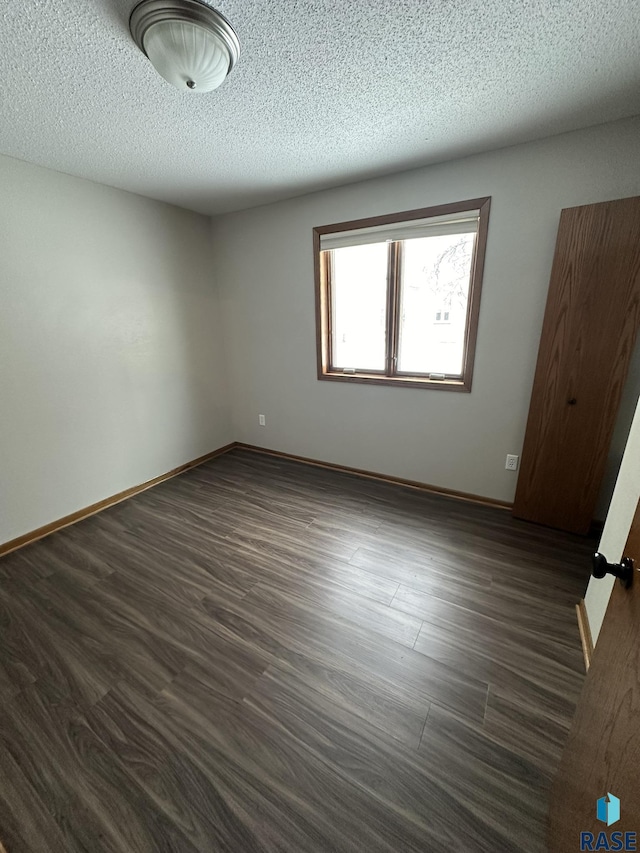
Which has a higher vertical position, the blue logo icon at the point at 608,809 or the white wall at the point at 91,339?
the white wall at the point at 91,339

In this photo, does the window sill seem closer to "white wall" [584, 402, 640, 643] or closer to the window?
the window

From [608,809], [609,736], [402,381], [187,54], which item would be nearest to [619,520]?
[609,736]

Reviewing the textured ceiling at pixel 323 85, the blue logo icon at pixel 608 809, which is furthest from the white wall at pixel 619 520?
the textured ceiling at pixel 323 85

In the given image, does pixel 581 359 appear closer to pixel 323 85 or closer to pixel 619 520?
pixel 619 520

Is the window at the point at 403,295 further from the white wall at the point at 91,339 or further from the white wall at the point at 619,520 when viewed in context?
the white wall at the point at 91,339

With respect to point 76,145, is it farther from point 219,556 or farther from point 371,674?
point 371,674

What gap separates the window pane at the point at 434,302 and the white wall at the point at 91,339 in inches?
81.5

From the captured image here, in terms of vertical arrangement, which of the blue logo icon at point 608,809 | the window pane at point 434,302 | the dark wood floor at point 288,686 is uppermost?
the window pane at point 434,302

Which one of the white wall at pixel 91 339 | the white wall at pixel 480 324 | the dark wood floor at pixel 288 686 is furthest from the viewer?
the white wall at pixel 91 339

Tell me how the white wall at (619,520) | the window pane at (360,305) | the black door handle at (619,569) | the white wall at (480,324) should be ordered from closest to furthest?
the black door handle at (619,569) → the white wall at (619,520) → the white wall at (480,324) → the window pane at (360,305)

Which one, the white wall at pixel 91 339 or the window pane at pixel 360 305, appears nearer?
the white wall at pixel 91 339

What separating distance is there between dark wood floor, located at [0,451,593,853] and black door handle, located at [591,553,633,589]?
33.9 inches

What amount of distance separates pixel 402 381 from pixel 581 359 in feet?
3.89

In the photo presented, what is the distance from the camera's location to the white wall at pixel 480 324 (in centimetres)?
201
